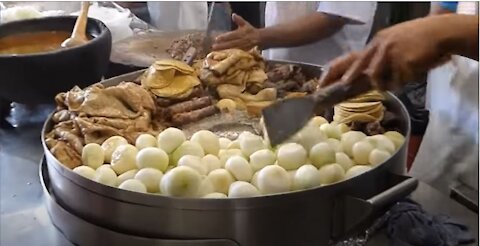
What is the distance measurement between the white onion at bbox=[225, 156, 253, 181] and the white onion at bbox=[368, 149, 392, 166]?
6.4 inches

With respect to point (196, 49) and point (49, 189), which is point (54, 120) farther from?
point (196, 49)

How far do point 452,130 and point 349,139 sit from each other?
492 millimetres

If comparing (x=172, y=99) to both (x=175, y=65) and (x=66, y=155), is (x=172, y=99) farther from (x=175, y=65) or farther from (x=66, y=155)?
(x=66, y=155)

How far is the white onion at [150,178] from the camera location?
2.71ft

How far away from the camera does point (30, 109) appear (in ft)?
4.52

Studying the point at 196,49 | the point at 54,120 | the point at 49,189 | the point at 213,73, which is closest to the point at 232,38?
the point at 196,49

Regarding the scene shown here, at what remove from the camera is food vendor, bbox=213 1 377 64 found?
1.45m

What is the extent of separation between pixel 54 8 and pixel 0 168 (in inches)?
35.0

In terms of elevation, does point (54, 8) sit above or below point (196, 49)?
below

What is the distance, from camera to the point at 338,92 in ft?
2.55

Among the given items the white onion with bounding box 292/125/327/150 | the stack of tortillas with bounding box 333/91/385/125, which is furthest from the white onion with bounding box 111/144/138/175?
the stack of tortillas with bounding box 333/91/385/125

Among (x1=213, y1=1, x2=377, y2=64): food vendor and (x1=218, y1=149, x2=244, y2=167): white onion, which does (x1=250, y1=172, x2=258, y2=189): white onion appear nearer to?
(x1=218, y1=149, x2=244, y2=167): white onion

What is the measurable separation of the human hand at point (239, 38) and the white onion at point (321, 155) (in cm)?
49

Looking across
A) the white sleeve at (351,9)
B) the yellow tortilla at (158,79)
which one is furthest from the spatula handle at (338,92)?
the white sleeve at (351,9)
